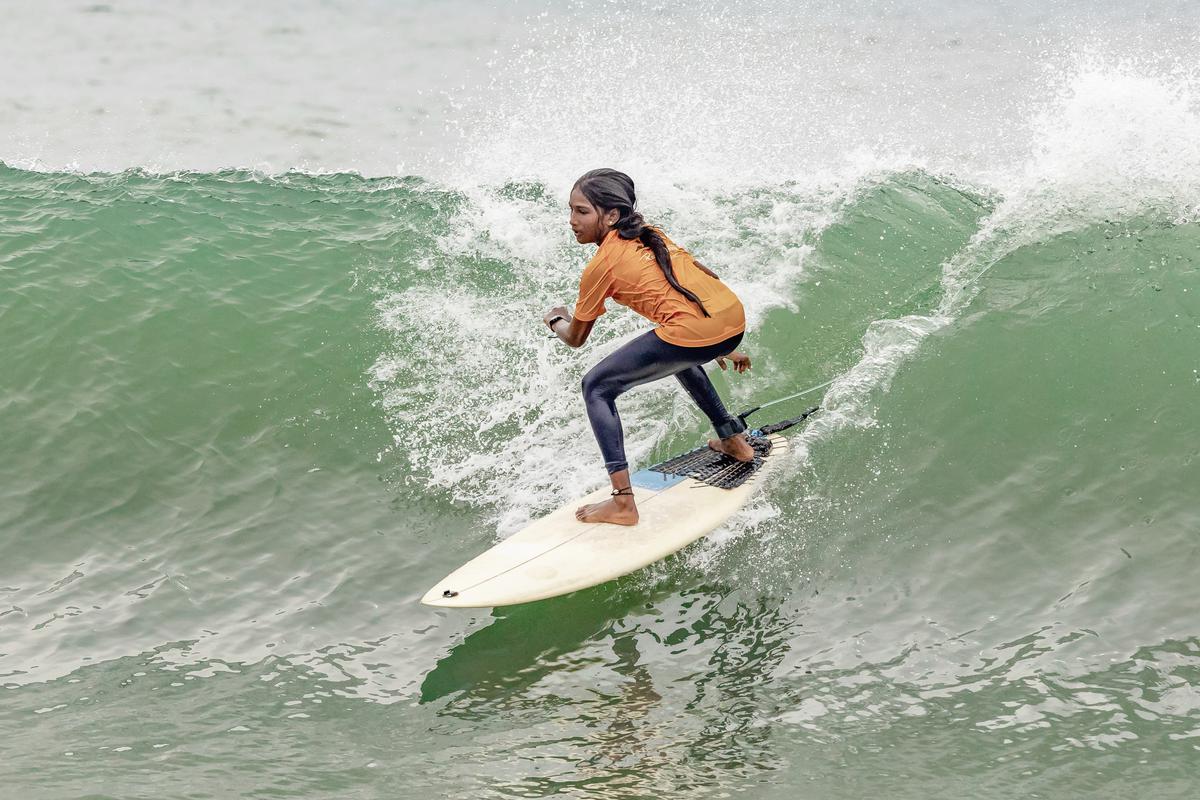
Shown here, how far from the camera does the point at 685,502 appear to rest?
623cm

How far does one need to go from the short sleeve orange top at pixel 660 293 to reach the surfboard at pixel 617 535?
104 centimetres

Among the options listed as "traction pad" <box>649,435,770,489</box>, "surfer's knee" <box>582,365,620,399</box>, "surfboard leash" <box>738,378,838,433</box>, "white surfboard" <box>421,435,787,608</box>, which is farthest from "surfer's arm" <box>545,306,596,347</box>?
"surfboard leash" <box>738,378,838,433</box>

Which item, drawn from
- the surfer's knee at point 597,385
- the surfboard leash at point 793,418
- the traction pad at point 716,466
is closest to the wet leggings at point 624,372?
the surfer's knee at point 597,385

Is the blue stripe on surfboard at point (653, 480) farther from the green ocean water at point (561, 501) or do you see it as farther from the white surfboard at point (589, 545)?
the green ocean water at point (561, 501)

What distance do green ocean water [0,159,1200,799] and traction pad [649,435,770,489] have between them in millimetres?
193

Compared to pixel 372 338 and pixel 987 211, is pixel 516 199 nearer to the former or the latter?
pixel 372 338

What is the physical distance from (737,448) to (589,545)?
1.17m

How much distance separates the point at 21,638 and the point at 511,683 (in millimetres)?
2383

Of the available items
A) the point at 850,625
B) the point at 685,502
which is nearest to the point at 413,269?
the point at 685,502

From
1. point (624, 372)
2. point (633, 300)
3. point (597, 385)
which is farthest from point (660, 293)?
point (597, 385)

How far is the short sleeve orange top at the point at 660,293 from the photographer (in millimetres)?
5523

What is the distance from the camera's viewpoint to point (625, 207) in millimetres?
5547

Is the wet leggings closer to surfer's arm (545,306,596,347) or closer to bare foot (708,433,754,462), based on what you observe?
surfer's arm (545,306,596,347)

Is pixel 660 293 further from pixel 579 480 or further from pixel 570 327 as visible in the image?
pixel 579 480
